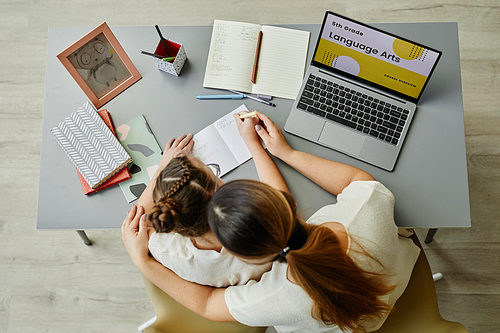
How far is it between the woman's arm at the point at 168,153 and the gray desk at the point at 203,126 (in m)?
0.04

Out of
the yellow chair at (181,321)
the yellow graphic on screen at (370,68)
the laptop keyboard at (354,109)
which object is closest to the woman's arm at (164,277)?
the yellow chair at (181,321)

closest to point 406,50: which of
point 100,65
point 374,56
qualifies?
point 374,56

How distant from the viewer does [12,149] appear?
1838 mm

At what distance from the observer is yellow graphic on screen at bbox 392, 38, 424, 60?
94cm

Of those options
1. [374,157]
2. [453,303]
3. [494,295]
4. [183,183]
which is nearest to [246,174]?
[183,183]

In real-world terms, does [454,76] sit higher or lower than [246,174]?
higher

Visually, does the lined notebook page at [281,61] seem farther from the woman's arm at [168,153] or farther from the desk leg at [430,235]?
the desk leg at [430,235]

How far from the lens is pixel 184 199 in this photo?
0.85m

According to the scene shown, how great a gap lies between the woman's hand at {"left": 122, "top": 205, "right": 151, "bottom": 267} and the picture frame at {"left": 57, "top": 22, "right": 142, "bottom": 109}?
1.29 ft

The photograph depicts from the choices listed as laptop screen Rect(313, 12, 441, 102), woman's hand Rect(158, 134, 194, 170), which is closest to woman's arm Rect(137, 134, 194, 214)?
woman's hand Rect(158, 134, 194, 170)

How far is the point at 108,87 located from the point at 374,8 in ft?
4.76

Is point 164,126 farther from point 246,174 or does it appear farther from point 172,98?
point 246,174

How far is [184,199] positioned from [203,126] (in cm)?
35

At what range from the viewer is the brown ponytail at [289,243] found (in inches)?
27.3
